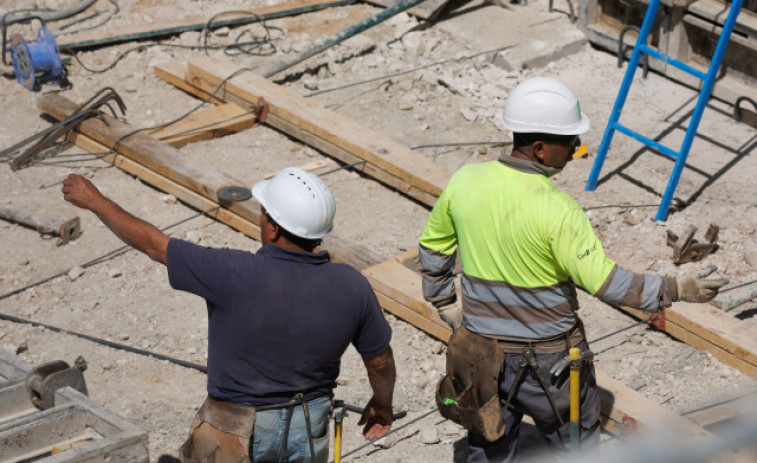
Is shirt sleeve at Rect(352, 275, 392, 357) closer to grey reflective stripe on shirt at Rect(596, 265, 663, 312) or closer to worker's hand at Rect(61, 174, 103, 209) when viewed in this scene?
grey reflective stripe on shirt at Rect(596, 265, 663, 312)

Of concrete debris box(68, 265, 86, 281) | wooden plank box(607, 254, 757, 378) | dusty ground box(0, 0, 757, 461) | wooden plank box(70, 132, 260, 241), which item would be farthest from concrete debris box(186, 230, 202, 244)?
wooden plank box(607, 254, 757, 378)

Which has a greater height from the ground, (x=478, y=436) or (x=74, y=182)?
(x=74, y=182)

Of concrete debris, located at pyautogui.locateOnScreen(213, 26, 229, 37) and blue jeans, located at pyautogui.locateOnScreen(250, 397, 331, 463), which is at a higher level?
blue jeans, located at pyautogui.locateOnScreen(250, 397, 331, 463)

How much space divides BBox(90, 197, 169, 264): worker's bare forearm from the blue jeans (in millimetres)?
744

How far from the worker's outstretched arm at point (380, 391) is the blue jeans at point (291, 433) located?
219 millimetres

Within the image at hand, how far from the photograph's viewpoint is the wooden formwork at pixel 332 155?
5.46m

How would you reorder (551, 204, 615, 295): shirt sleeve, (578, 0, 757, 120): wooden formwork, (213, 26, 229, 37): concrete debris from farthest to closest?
(213, 26, 229, 37): concrete debris < (578, 0, 757, 120): wooden formwork < (551, 204, 615, 295): shirt sleeve

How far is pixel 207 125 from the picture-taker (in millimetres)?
8781

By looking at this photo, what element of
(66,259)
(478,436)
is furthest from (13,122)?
(478,436)

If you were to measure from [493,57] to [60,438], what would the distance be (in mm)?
6838

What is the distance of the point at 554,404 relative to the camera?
4379mm

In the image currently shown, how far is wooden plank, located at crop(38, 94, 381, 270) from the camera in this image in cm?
685

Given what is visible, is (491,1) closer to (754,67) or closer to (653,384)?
(754,67)

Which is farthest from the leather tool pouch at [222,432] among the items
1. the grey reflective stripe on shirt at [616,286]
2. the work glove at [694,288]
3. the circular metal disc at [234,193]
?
Answer: the circular metal disc at [234,193]
